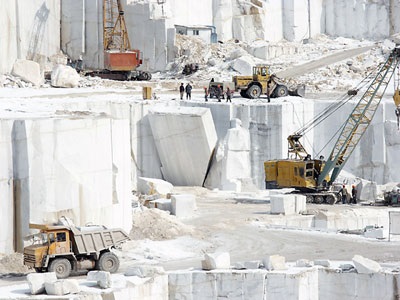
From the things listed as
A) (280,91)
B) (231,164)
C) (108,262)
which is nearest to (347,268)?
(108,262)

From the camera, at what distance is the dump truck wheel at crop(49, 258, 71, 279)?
28156 mm

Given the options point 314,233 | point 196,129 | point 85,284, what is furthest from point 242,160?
point 85,284

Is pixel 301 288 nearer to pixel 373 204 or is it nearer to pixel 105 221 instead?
pixel 105 221

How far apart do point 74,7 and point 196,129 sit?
62.8 ft

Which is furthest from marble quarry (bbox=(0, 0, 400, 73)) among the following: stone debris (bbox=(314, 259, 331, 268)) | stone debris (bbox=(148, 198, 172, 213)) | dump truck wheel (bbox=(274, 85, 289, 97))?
stone debris (bbox=(314, 259, 331, 268))

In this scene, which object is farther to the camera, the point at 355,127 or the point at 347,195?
the point at 355,127

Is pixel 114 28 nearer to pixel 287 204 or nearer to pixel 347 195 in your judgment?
pixel 347 195

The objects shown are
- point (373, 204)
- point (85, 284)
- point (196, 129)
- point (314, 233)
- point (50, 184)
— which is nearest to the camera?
point (85, 284)

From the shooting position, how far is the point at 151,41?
65438 mm

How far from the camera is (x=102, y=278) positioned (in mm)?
26484

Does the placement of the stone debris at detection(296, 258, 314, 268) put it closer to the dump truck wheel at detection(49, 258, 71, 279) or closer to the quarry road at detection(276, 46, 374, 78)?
the dump truck wheel at detection(49, 258, 71, 279)

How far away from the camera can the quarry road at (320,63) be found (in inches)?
2424

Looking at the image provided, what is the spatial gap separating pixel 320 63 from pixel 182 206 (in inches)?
1009

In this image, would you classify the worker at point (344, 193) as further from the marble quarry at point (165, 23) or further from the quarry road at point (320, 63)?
the marble quarry at point (165, 23)
